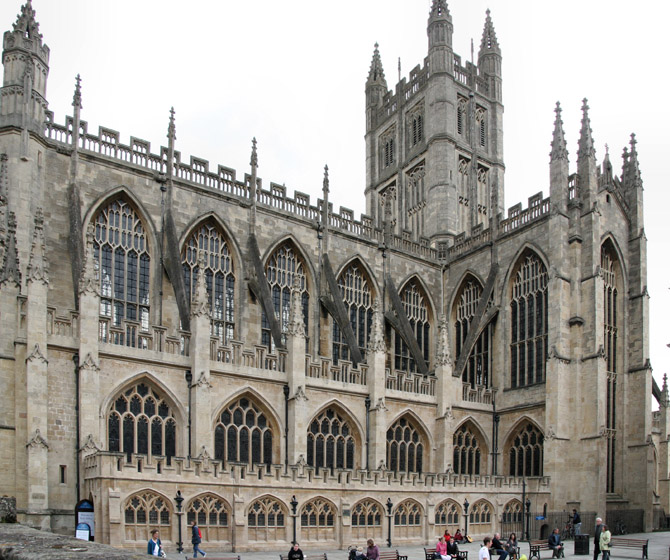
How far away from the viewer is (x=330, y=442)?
31.2 metres

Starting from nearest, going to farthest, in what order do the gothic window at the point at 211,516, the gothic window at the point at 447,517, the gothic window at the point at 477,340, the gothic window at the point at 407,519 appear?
1. the gothic window at the point at 211,516
2. the gothic window at the point at 407,519
3. the gothic window at the point at 447,517
4. the gothic window at the point at 477,340

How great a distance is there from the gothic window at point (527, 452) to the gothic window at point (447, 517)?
5.93 m

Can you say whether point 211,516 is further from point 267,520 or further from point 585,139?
point 585,139

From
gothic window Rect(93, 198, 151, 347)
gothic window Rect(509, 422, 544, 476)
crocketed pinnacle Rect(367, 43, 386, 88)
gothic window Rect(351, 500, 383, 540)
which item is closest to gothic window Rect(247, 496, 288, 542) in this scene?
gothic window Rect(351, 500, 383, 540)

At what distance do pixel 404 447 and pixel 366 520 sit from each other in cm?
739

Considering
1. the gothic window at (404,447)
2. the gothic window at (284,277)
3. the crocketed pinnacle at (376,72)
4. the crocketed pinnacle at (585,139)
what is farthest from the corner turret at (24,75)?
the crocketed pinnacle at (376,72)

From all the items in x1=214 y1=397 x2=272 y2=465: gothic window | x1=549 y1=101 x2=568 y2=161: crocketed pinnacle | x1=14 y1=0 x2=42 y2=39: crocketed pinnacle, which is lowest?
x1=214 y1=397 x2=272 y2=465: gothic window

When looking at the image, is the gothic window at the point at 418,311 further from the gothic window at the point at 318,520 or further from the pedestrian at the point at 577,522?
the gothic window at the point at 318,520

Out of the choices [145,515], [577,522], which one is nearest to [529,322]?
[577,522]

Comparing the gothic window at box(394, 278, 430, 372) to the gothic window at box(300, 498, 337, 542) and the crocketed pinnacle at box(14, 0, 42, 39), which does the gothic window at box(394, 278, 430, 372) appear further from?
the crocketed pinnacle at box(14, 0, 42, 39)

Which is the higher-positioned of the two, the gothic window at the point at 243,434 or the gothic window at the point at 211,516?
the gothic window at the point at 243,434

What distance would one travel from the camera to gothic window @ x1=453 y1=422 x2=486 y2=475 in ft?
116

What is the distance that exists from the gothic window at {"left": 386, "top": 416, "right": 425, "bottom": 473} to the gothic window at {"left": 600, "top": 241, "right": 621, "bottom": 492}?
8053 mm

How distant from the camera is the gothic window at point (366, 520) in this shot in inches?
1034
